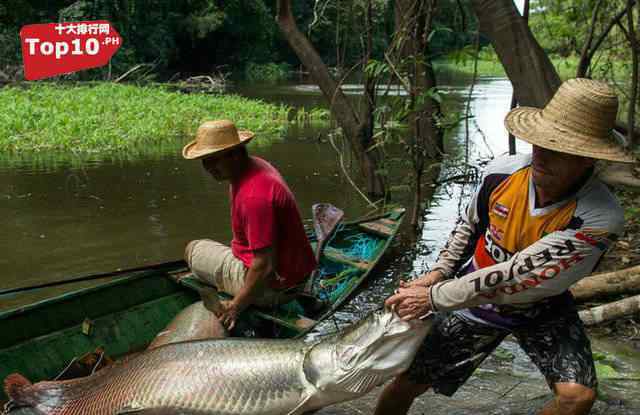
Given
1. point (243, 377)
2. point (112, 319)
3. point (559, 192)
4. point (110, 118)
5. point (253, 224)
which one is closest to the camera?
point (559, 192)

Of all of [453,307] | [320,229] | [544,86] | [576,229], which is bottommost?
[320,229]

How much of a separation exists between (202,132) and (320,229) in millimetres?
2223

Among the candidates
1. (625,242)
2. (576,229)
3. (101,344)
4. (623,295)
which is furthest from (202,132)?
(625,242)

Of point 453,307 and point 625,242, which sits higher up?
point 453,307

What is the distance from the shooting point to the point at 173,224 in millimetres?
8930

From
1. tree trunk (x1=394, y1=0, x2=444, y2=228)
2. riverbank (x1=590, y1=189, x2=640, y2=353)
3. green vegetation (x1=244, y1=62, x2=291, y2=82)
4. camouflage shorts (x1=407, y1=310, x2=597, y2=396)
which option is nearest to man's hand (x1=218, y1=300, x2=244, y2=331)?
camouflage shorts (x1=407, y1=310, x2=597, y2=396)

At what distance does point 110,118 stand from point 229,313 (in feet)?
39.3

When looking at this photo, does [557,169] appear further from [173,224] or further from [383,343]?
[173,224]

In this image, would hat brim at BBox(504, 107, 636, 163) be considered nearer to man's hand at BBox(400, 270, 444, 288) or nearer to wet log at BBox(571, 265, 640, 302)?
man's hand at BBox(400, 270, 444, 288)

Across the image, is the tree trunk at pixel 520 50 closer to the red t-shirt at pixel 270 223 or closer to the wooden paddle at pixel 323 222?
the wooden paddle at pixel 323 222

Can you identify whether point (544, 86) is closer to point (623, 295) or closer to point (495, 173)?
point (623, 295)

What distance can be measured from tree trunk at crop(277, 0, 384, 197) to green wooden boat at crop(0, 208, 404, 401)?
12.6 feet

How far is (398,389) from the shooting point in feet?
9.89

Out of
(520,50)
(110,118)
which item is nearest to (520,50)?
(520,50)
